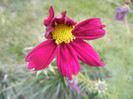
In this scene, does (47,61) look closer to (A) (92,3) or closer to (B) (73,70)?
(B) (73,70)

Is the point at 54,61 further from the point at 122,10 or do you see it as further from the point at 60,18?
the point at 60,18

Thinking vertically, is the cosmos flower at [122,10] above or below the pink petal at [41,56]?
above

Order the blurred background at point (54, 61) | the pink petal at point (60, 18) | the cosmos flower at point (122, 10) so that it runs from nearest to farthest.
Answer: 1. the pink petal at point (60, 18)
2. the cosmos flower at point (122, 10)
3. the blurred background at point (54, 61)

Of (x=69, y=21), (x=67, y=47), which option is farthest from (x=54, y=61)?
(x=69, y=21)

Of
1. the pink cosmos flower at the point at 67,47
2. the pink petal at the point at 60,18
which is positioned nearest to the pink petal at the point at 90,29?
the pink cosmos flower at the point at 67,47

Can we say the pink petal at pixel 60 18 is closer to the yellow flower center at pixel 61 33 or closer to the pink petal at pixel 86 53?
the yellow flower center at pixel 61 33

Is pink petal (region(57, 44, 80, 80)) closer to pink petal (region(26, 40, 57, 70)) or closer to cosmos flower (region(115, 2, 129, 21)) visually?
pink petal (region(26, 40, 57, 70))

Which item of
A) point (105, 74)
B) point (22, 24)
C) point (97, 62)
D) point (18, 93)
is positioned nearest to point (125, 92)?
point (105, 74)

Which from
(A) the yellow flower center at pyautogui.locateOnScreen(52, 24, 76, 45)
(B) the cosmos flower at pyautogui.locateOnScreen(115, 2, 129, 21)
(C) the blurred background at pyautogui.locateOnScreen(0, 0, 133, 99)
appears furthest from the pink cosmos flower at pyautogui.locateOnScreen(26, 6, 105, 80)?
(B) the cosmos flower at pyautogui.locateOnScreen(115, 2, 129, 21)
